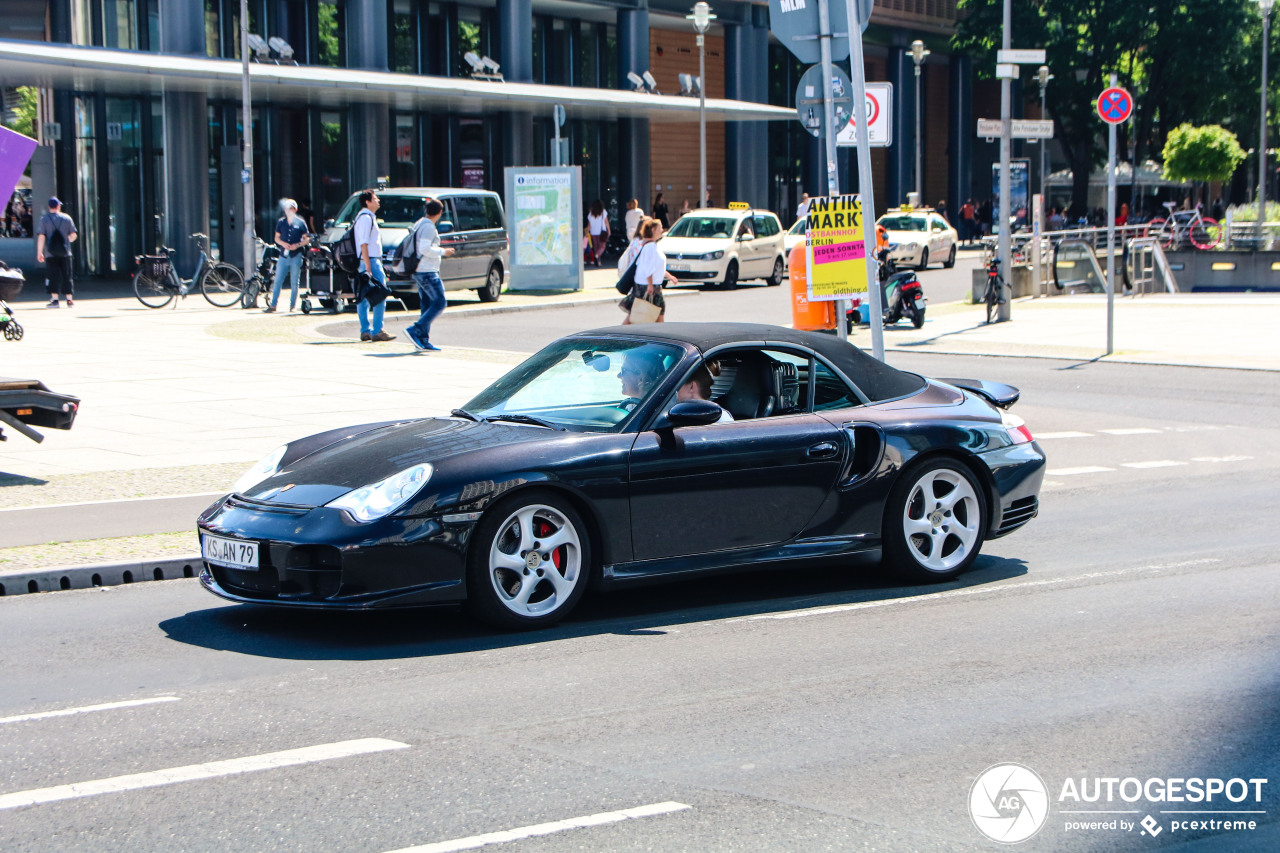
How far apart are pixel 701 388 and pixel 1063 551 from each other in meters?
2.71

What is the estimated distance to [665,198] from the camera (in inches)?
2137

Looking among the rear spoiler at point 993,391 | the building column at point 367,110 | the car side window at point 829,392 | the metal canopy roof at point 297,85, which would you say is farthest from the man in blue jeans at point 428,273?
the building column at point 367,110

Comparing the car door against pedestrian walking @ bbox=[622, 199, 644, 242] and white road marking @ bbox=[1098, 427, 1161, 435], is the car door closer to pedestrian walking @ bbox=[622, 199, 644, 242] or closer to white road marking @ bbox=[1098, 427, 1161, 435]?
white road marking @ bbox=[1098, 427, 1161, 435]

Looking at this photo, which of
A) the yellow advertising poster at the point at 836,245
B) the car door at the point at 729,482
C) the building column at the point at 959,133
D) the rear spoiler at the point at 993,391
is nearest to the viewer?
the car door at the point at 729,482

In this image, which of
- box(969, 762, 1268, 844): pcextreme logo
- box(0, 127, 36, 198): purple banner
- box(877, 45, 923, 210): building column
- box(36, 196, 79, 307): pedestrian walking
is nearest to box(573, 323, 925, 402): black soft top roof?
box(969, 762, 1268, 844): pcextreme logo

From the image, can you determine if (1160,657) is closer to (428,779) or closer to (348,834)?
(428,779)

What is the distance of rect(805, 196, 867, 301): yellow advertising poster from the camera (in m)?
11.4

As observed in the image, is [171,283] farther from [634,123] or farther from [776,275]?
[634,123]

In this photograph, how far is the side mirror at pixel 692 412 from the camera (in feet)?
22.6

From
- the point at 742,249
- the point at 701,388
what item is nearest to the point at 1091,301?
the point at 742,249

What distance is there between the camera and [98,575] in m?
7.95

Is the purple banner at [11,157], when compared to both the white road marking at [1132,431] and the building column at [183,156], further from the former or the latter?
the building column at [183,156]

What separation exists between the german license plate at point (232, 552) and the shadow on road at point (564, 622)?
346 mm

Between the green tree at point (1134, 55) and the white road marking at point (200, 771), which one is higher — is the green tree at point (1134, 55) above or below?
above
